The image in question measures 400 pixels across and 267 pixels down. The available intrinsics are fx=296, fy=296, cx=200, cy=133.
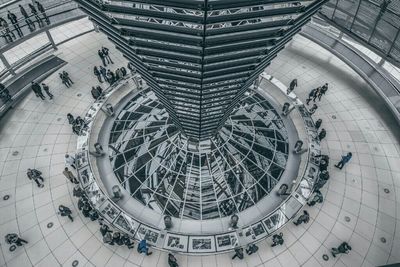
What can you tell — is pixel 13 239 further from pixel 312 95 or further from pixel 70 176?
pixel 312 95

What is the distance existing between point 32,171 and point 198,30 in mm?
18005

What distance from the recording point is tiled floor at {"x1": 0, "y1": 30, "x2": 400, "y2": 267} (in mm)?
19984

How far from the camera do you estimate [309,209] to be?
73.2 feet

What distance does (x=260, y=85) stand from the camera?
98.7 ft

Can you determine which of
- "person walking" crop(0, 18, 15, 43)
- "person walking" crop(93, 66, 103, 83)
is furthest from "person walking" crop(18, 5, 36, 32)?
"person walking" crop(93, 66, 103, 83)

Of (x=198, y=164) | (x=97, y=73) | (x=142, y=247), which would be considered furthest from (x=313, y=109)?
(x=97, y=73)

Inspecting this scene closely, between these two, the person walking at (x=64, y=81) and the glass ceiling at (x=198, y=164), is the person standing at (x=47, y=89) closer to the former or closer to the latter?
the person walking at (x=64, y=81)

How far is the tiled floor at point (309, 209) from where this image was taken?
20.0 m

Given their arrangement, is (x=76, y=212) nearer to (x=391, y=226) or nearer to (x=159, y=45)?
(x=159, y=45)

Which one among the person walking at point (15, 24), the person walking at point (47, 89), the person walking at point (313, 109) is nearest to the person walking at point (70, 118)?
the person walking at point (47, 89)

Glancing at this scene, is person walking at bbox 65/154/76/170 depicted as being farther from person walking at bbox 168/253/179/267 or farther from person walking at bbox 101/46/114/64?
person walking at bbox 101/46/114/64

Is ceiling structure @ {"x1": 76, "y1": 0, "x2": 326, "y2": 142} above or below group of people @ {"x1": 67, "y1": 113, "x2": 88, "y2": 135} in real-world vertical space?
below

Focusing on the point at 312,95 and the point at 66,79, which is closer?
the point at 312,95

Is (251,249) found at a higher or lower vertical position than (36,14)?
lower
